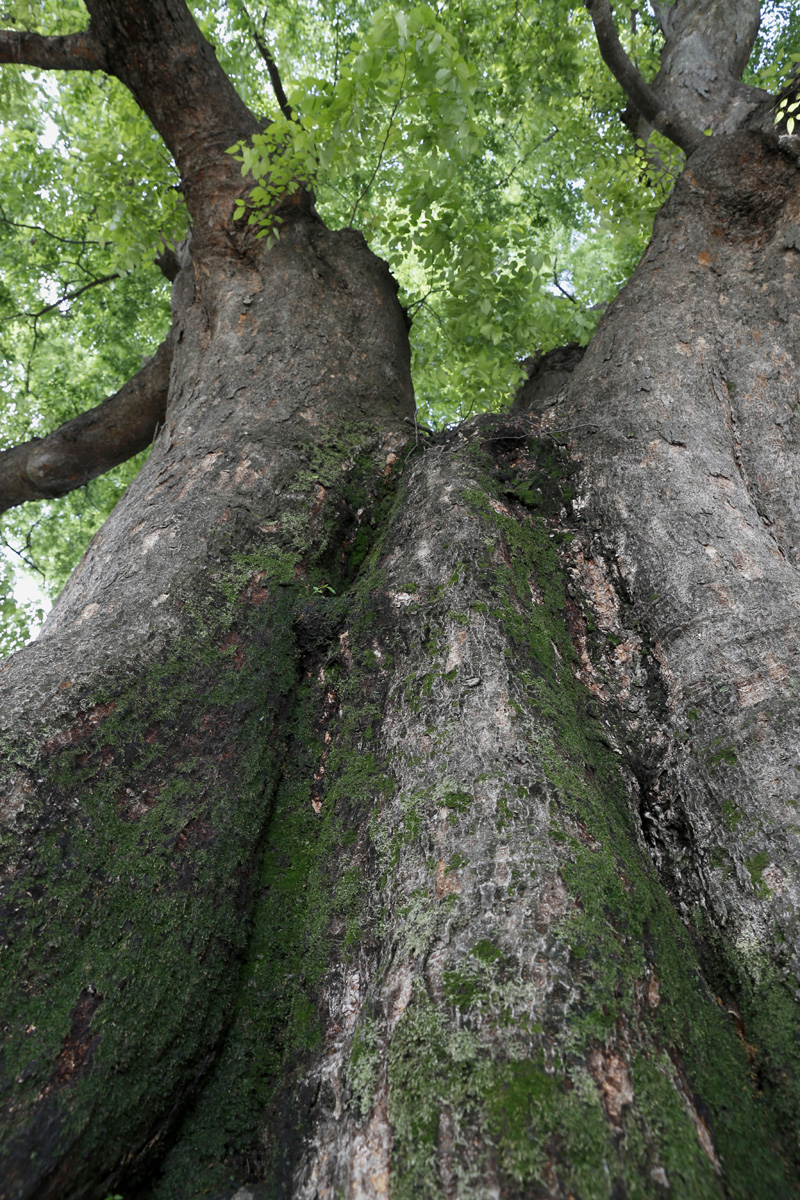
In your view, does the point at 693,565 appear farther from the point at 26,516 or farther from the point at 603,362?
the point at 26,516

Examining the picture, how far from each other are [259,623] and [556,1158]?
5.50ft

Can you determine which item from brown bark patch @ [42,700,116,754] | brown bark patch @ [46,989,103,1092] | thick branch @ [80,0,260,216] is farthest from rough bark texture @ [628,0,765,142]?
brown bark patch @ [46,989,103,1092]

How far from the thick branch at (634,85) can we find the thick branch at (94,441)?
3.95 m

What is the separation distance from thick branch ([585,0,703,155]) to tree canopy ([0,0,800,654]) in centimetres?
58

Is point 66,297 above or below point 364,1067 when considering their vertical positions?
above

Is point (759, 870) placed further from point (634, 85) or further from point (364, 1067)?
point (634, 85)

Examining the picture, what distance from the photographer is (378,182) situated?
889 centimetres

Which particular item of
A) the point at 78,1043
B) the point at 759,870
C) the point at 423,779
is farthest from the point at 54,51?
the point at 759,870

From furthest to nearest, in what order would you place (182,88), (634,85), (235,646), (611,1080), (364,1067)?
(634,85)
(182,88)
(235,646)
(364,1067)
(611,1080)

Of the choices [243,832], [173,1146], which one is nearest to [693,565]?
[243,832]

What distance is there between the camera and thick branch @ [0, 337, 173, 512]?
544 centimetres

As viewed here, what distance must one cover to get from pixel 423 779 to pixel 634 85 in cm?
565

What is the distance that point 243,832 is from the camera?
6.28 ft

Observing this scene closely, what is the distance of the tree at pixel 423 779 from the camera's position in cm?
133
